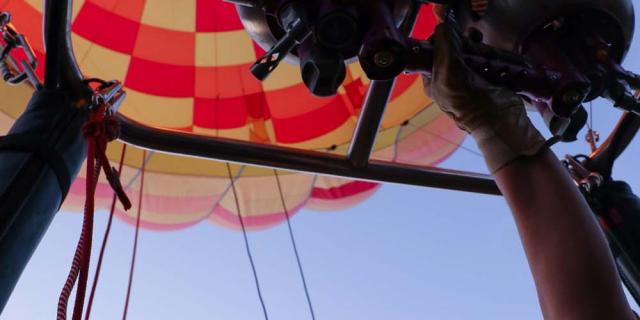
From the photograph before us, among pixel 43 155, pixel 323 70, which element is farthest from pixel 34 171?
pixel 323 70

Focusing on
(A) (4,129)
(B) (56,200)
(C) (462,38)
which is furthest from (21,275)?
(A) (4,129)

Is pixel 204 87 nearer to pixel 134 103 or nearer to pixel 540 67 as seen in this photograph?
pixel 134 103

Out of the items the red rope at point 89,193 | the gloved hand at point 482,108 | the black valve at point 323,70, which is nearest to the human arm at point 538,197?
the gloved hand at point 482,108

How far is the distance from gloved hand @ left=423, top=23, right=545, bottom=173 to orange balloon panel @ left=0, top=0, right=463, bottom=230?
160cm

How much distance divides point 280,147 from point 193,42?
1.25 meters

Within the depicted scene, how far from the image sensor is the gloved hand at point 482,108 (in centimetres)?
66

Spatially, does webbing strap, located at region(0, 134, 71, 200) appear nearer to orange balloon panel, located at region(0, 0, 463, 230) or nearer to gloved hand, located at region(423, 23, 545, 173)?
gloved hand, located at region(423, 23, 545, 173)

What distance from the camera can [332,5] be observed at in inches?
29.1

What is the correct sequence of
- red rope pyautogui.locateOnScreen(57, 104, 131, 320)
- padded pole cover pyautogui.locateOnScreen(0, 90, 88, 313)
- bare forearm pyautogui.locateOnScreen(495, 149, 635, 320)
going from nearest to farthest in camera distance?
bare forearm pyautogui.locateOnScreen(495, 149, 635, 320) < red rope pyautogui.locateOnScreen(57, 104, 131, 320) < padded pole cover pyautogui.locateOnScreen(0, 90, 88, 313)

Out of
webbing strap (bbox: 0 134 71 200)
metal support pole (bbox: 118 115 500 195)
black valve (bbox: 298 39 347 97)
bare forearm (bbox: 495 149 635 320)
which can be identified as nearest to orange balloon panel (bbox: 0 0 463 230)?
metal support pole (bbox: 118 115 500 195)

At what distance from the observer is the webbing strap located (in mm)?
917

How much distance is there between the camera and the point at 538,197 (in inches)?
24.5

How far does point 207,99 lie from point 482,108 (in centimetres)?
185

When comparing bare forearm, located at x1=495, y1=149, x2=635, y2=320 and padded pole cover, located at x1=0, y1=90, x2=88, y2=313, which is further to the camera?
padded pole cover, located at x1=0, y1=90, x2=88, y2=313
